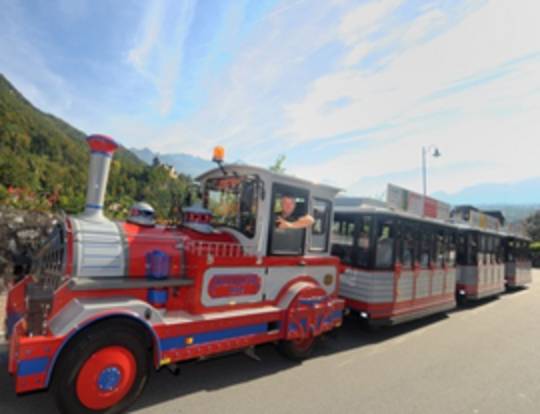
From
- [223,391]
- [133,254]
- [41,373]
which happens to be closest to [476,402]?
[223,391]

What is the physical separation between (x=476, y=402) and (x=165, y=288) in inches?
153

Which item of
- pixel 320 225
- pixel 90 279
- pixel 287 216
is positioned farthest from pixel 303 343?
pixel 90 279

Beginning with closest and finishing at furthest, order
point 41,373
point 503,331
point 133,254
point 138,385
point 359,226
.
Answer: point 41,373, point 138,385, point 133,254, point 359,226, point 503,331

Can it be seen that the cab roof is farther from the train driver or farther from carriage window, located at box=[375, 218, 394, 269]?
carriage window, located at box=[375, 218, 394, 269]

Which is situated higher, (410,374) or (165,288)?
(165,288)

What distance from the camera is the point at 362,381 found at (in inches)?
167

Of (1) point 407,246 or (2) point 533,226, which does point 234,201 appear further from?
(2) point 533,226

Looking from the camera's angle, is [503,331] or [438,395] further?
[503,331]

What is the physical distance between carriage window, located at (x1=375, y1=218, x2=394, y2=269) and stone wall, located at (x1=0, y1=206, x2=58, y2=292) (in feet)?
19.4

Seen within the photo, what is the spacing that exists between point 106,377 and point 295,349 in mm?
2593

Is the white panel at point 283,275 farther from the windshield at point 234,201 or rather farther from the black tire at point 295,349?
the black tire at point 295,349

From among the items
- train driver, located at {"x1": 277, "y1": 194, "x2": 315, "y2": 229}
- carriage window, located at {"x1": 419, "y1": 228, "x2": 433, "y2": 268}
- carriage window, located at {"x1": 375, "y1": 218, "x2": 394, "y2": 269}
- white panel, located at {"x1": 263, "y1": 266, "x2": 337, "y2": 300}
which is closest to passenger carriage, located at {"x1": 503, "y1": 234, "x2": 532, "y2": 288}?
carriage window, located at {"x1": 419, "y1": 228, "x2": 433, "y2": 268}

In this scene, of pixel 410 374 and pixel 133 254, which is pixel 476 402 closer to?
pixel 410 374

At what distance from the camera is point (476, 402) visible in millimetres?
3875
